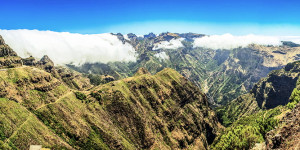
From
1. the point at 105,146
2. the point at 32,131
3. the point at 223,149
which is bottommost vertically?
the point at 105,146

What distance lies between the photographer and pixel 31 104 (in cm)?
16812

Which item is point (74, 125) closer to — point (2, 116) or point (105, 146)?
point (105, 146)

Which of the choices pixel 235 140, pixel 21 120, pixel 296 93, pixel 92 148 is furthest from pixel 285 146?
pixel 21 120

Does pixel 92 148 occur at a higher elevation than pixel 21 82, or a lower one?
lower

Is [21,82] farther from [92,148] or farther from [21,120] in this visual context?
[92,148]

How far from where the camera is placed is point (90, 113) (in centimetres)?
19912

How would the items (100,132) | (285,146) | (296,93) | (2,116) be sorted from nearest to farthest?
(285,146)
(2,116)
(296,93)
(100,132)

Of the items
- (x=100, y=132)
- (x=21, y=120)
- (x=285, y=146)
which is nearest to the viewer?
(x=285, y=146)

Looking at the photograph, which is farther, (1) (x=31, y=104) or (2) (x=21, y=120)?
(1) (x=31, y=104)

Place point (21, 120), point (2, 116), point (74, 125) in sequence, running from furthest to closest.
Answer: point (74, 125)
point (21, 120)
point (2, 116)

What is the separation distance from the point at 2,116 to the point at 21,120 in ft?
43.8

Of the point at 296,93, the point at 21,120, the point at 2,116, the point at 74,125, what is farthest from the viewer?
the point at 74,125

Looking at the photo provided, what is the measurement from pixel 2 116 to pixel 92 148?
75.7 metres

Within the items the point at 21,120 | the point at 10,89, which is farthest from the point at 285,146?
the point at 10,89
